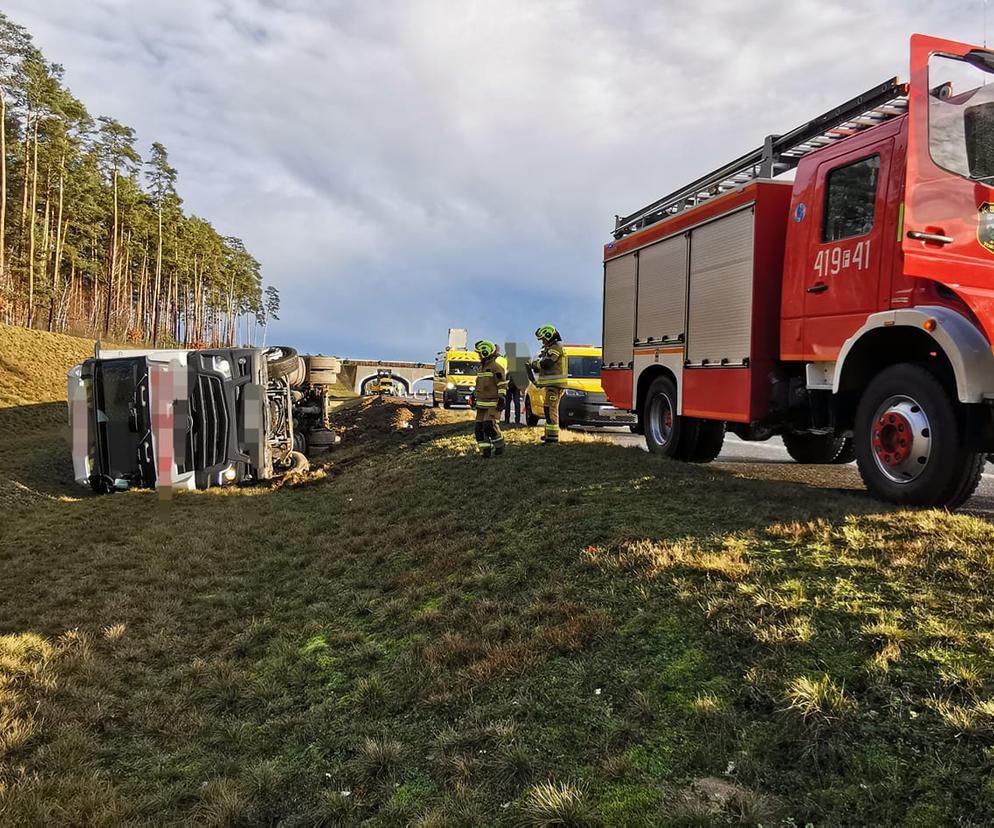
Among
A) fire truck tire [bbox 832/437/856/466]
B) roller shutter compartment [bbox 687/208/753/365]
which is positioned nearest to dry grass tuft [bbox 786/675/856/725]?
roller shutter compartment [bbox 687/208/753/365]

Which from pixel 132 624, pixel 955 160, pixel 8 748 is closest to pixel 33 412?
pixel 132 624

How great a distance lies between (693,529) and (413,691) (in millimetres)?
2289

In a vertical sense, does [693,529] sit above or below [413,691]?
above

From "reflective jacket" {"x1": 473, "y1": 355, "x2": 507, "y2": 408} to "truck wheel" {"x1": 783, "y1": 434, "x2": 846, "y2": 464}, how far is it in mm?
3903

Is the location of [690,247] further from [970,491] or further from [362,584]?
[362,584]

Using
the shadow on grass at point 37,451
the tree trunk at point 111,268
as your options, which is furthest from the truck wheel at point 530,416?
the tree trunk at point 111,268

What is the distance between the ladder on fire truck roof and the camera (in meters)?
5.01

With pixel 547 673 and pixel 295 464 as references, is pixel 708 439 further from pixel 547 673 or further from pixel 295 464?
pixel 295 464

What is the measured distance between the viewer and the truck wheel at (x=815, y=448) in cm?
795

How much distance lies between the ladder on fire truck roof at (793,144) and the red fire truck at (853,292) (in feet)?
0.06

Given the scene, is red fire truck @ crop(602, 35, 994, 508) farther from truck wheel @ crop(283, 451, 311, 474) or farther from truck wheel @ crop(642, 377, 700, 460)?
truck wheel @ crop(283, 451, 311, 474)

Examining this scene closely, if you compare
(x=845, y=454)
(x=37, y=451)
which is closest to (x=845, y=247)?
(x=845, y=454)

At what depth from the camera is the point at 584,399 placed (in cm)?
→ 1467

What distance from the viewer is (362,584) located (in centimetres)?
572
